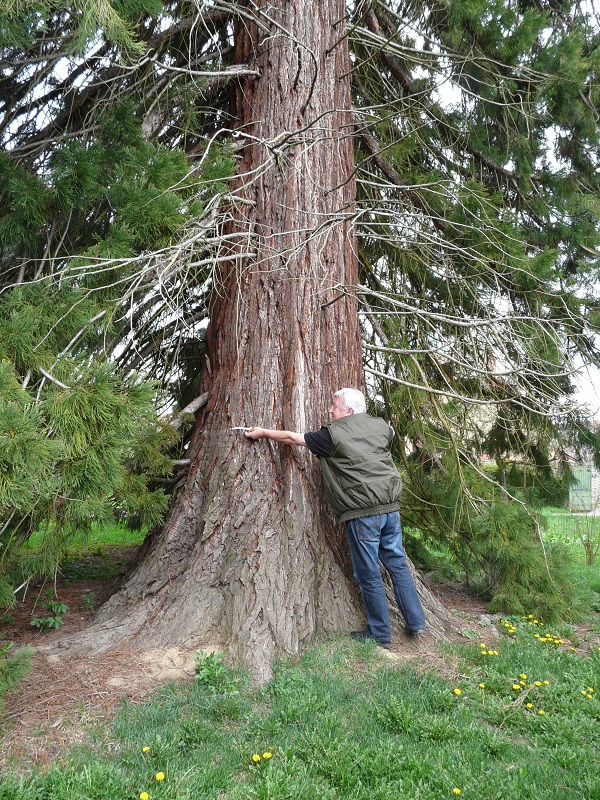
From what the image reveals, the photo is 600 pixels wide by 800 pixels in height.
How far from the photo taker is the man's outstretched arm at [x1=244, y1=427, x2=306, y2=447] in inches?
150

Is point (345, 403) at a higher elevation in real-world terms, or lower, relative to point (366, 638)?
higher

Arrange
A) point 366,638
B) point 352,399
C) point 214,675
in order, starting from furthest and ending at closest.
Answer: point 352,399 → point 366,638 → point 214,675

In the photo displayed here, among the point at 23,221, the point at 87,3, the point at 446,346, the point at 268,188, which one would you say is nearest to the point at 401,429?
the point at 446,346

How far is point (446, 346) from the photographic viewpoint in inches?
187

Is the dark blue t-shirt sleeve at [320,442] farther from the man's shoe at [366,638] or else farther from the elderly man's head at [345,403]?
the man's shoe at [366,638]

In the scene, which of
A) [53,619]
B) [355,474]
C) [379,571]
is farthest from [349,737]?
[53,619]

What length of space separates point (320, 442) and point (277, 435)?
0.91 feet

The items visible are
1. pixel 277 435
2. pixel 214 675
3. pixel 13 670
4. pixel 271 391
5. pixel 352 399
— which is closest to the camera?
pixel 13 670

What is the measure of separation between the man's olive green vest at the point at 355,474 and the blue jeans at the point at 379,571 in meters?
0.08

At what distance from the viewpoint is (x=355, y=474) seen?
375cm

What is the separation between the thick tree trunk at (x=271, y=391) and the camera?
368 centimetres

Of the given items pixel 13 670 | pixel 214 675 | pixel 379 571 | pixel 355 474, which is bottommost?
pixel 214 675

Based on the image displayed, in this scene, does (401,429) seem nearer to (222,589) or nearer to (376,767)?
(222,589)

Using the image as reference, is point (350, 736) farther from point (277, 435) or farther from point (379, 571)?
point (277, 435)
